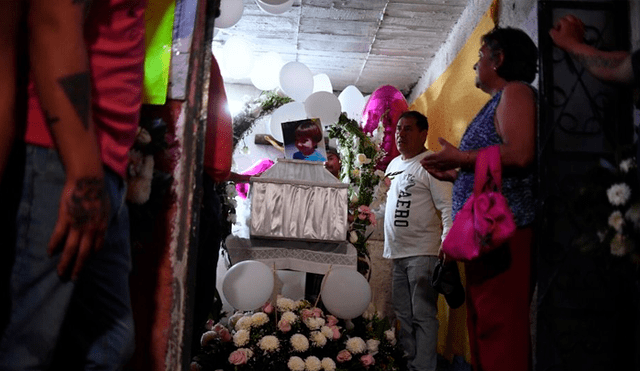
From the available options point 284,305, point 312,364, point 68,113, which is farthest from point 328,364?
point 68,113

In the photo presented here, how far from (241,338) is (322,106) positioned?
2.11m

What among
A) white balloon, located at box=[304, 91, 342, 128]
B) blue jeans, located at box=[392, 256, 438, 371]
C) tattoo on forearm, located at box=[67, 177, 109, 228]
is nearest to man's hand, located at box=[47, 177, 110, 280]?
tattoo on forearm, located at box=[67, 177, 109, 228]

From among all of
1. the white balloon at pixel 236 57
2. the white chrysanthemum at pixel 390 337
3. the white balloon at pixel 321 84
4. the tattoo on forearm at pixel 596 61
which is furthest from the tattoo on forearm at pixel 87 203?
the white balloon at pixel 321 84

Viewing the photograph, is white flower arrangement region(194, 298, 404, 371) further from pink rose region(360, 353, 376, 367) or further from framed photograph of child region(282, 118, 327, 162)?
framed photograph of child region(282, 118, 327, 162)

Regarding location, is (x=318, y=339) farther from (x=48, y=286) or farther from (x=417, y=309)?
(x=48, y=286)

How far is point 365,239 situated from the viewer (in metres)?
3.59

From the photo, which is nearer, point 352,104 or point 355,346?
point 355,346

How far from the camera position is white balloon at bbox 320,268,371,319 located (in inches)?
110

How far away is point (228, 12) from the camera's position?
3225 millimetres

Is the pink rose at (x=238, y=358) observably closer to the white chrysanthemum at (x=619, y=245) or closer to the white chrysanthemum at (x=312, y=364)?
the white chrysanthemum at (x=312, y=364)

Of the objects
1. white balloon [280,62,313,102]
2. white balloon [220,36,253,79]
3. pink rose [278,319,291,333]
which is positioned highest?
white balloon [220,36,253,79]

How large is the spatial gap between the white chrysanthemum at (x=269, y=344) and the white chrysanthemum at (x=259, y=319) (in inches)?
4.2

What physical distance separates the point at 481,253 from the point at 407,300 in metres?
1.76

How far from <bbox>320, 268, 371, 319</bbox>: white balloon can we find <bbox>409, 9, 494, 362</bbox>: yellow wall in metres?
0.83
